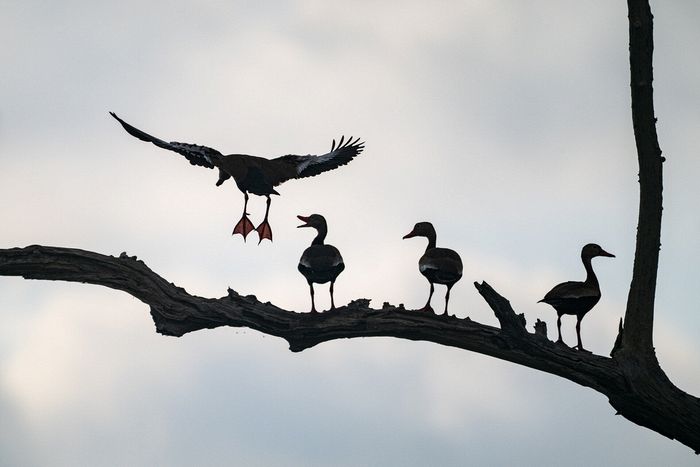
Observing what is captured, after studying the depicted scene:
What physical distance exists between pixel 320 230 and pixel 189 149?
7.17 feet

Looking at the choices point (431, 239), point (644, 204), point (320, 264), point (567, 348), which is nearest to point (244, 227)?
point (320, 264)

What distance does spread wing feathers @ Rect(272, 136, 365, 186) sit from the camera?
13.7 metres

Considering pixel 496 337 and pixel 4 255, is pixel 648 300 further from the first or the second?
pixel 4 255

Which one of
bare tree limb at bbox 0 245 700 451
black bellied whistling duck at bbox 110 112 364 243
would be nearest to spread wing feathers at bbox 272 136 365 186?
black bellied whistling duck at bbox 110 112 364 243

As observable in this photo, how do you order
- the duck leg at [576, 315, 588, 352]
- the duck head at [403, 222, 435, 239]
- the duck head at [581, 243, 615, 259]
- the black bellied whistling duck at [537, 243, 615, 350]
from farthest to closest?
the duck head at [403, 222, 435, 239] < the duck head at [581, 243, 615, 259] < the black bellied whistling duck at [537, 243, 615, 350] < the duck leg at [576, 315, 588, 352]

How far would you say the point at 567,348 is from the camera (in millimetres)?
10828

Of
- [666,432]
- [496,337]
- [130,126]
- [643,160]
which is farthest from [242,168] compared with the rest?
[666,432]

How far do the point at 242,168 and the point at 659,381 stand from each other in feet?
19.5

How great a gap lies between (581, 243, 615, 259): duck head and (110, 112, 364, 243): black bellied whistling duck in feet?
13.2

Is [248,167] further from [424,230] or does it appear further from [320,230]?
[424,230]

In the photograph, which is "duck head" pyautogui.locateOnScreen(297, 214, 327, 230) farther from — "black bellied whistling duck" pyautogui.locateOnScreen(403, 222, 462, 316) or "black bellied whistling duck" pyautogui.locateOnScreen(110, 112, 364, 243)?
"black bellied whistling duck" pyautogui.locateOnScreen(403, 222, 462, 316)

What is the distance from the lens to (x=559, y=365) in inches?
422

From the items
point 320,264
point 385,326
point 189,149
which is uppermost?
point 189,149

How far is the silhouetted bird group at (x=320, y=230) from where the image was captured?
38.3ft
